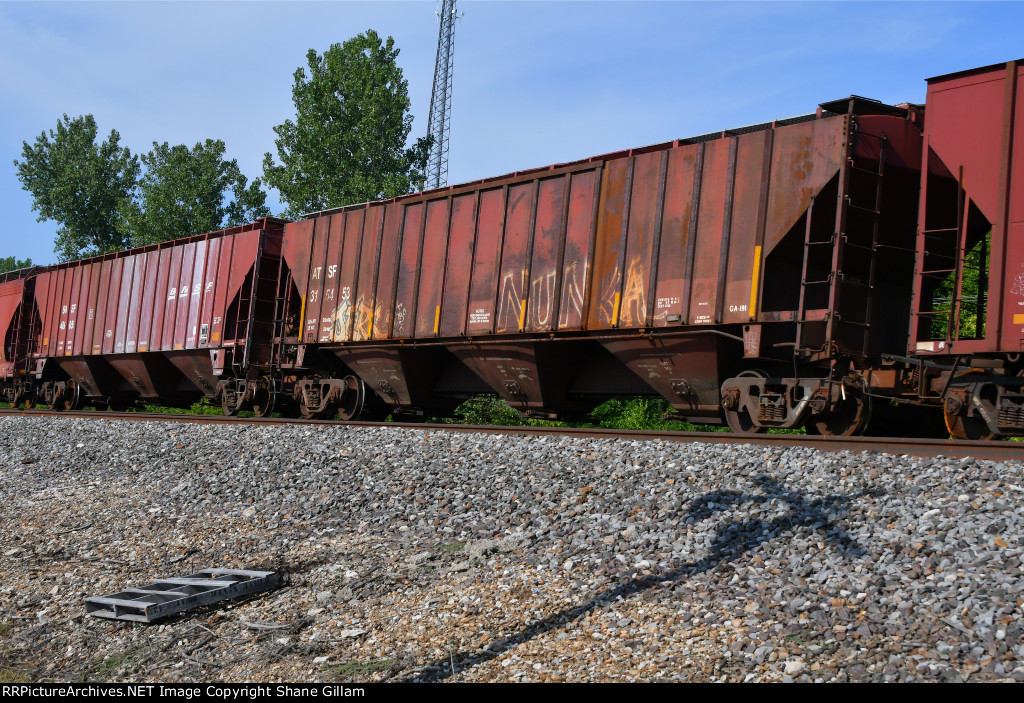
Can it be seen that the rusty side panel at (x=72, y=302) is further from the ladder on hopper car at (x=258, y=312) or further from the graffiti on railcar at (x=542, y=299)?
the graffiti on railcar at (x=542, y=299)

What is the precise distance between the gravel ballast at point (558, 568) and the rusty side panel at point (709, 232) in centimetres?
242

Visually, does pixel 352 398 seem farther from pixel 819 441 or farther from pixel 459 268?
pixel 819 441

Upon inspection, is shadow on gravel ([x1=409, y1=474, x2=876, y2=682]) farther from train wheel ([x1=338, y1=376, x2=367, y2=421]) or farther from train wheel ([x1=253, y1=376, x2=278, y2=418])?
train wheel ([x1=253, y1=376, x2=278, y2=418])

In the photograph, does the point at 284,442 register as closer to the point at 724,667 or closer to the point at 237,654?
the point at 237,654

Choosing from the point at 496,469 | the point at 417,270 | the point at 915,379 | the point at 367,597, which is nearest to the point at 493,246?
the point at 417,270

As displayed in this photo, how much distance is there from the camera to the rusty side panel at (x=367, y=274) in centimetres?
1438

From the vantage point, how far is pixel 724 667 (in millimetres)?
4105

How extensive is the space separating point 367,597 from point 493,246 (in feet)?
25.4

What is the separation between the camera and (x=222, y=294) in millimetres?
17453

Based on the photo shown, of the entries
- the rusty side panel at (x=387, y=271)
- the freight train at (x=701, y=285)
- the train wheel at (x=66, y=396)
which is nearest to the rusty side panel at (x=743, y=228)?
the freight train at (x=701, y=285)

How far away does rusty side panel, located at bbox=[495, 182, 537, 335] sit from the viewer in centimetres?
1209

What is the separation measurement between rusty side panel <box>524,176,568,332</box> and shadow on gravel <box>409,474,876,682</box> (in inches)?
222

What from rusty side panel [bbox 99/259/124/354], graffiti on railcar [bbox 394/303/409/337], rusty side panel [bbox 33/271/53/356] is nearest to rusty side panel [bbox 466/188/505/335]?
graffiti on railcar [bbox 394/303/409/337]

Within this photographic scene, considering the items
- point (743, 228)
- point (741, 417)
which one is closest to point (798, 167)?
point (743, 228)
